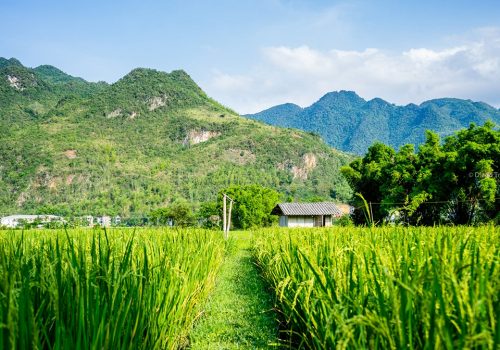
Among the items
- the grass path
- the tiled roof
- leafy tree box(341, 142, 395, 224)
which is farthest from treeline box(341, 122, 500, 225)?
the tiled roof

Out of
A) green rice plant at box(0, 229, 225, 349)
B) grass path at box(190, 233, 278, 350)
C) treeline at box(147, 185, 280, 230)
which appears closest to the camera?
green rice plant at box(0, 229, 225, 349)

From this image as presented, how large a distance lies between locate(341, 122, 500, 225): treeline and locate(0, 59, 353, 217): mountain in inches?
3777

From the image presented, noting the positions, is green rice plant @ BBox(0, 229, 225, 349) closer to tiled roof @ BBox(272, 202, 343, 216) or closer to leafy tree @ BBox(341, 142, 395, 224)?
leafy tree @ BBox(341, 142, 395, 224)

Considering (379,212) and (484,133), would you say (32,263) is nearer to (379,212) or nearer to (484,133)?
(484,133)

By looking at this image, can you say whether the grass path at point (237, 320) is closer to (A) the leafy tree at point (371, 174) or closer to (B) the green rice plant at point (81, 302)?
(B) the green rice plant at point (81, 302)

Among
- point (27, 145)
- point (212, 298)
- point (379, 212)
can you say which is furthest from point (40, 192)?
point (212, 298)

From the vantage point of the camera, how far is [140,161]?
162m

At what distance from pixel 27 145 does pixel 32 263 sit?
177m

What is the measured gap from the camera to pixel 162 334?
2.87 m

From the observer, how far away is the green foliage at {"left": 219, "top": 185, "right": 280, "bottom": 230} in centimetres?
6756

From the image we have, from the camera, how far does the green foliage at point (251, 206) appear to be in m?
67.6

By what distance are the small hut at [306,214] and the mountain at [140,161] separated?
2868 inches

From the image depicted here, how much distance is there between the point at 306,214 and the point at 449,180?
27.0 m

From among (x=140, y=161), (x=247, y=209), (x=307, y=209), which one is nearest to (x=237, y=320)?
(x=307, y=209)
